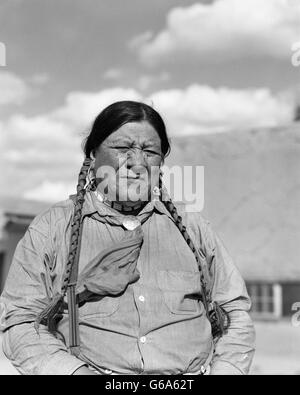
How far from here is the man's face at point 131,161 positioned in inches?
77.4

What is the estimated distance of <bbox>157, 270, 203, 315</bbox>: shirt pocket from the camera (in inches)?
73.5

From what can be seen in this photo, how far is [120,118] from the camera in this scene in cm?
196

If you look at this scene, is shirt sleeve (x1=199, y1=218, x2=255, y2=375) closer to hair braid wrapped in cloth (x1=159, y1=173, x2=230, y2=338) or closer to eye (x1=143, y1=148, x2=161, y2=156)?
hair braid wrapped in cloth (x1=159, y1=173, x2=230, y2=338)

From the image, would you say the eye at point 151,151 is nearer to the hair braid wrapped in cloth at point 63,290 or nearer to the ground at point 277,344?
the hair braid wrapped in cloth at point 63,290

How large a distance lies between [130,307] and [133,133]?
543 millimetres

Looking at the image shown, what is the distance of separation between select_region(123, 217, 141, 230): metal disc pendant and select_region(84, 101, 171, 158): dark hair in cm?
26

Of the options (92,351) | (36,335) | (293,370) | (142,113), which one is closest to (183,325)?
(92,351)

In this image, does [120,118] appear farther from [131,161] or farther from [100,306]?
[100,306]

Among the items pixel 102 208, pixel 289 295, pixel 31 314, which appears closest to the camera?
pixel 31 314

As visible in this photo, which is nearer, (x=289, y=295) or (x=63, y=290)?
(x=63, y=290)

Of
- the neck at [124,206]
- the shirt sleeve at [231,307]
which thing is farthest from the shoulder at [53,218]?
the shirt sleeve at [231,307]

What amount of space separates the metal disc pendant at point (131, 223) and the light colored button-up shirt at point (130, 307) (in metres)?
0.02

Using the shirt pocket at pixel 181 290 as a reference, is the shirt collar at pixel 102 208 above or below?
above

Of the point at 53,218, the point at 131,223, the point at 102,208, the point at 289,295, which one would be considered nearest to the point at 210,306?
the point at 131,223
